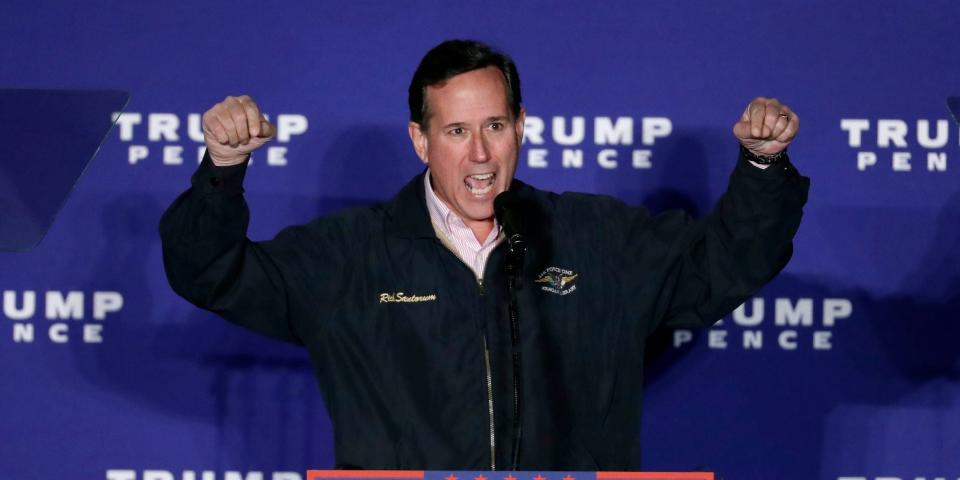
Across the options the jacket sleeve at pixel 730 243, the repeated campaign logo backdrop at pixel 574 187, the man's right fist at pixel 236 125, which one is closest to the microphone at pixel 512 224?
the man's right fist at pixel 236 125

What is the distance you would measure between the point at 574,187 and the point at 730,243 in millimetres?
826

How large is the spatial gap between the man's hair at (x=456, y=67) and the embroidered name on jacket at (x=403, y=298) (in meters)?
0.27

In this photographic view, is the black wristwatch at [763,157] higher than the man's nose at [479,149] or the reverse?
the reverse

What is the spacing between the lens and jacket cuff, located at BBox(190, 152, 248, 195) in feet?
5.75

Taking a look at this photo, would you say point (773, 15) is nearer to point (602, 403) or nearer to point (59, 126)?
point (602, 403)

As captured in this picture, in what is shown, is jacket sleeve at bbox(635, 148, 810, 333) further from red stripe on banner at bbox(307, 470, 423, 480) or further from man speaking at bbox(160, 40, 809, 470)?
red stripe on banner at bbox(307, 470, 423, 480)

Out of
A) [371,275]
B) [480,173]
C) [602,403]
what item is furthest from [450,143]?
[602,403]

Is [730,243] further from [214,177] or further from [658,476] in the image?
[214,177]

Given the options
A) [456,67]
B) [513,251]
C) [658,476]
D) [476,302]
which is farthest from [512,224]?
[456,67]

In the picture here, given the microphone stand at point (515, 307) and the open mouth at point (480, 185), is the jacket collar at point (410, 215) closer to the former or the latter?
the open mouth at point (480, 185)

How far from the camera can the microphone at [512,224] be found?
4.73 feet

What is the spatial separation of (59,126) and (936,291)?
183 cm

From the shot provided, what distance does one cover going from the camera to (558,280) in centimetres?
195

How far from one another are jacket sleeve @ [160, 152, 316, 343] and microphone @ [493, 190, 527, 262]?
0.46 m
